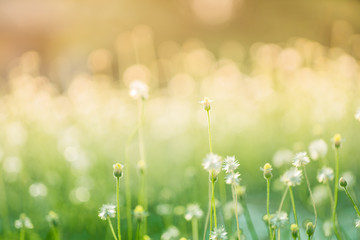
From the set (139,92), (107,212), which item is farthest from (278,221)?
(139,92)

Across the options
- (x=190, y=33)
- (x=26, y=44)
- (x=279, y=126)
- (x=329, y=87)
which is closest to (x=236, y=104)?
(x=279, y=126)

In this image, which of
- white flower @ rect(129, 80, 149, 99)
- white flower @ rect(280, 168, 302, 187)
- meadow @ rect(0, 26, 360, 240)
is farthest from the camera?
meadow @ rect(0, 26, 360, 240)

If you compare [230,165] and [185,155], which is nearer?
[230,165]

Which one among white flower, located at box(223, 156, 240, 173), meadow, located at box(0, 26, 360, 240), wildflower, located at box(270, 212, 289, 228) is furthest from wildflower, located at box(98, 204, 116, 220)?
wildflower, located at box(270, 212, 289, 228)

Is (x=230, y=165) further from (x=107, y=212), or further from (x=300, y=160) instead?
(x=107, y=212)

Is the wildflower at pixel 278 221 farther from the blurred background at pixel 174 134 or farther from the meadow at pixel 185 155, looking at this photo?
the blurred background at pixel 174 134

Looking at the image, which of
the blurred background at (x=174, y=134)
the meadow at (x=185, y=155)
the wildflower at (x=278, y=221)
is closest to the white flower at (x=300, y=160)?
the meadow at (x=185, y=155)

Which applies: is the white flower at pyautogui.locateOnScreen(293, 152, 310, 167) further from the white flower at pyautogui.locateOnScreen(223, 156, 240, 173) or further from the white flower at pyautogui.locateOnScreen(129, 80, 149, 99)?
the white flower at pyautogui.locateOnScreen(129, 80, 149, 99)

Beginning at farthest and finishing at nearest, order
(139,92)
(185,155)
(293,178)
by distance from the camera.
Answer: (185,155)
(139,92)
(293,178)
